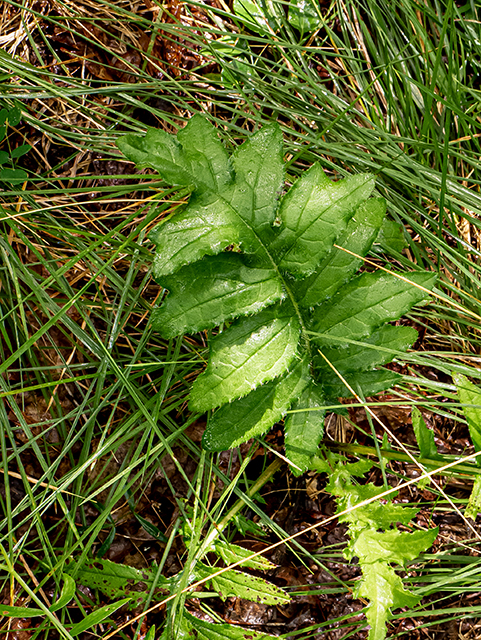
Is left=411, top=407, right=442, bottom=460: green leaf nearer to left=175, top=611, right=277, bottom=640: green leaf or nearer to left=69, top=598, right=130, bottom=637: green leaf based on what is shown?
Answer: left=175, top=611, right=277, bottom=640: green leaf

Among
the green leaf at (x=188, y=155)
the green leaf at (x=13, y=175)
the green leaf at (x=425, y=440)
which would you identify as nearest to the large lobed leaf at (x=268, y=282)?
the green leaf at (x=188, y=155)

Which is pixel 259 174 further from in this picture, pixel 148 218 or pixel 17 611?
pixel 17 611

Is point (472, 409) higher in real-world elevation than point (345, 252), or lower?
lower

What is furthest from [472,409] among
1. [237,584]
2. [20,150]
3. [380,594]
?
[20,150]

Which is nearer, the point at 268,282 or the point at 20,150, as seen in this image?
the point at 268,282

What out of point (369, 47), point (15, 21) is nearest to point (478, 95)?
point (369, 47)

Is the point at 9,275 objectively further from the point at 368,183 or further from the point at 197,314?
the point at 368,183
